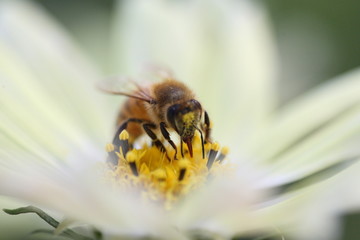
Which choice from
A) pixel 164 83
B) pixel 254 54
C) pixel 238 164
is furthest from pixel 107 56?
pixel 164 83

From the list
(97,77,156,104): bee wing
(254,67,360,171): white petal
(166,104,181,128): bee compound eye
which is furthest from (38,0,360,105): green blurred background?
(166,104,181,128): bee compound eye

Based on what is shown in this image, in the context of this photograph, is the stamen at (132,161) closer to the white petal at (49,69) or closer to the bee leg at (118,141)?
the bee leg at (118,141)

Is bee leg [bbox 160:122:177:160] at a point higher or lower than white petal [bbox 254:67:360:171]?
lower

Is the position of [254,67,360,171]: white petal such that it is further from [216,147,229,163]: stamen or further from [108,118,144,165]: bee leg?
[108,118,144,165]: bee leg

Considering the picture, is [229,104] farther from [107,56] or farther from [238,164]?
[107,56]

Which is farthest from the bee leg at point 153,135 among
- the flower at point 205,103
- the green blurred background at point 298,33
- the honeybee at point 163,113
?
the green blurred background at point 298,33

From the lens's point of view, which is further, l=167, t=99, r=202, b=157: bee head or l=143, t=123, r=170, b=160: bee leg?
l=143, t=123, r=170, b=160: bee leg

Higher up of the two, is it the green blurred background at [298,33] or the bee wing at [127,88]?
the green blurred background at [298,33]
